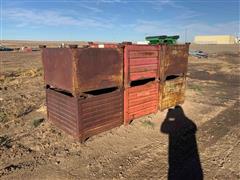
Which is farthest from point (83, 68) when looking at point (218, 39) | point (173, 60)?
point (218, 39)

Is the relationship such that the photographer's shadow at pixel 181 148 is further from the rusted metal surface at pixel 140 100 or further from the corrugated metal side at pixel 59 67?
the corrugated metal side at pixel 59 67

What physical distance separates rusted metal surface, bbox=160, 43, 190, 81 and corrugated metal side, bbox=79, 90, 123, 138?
205cm

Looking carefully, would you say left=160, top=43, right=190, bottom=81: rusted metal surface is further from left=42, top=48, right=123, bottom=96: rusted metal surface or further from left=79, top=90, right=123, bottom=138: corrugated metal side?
left=79, top=90, right=123, bottom=138: corrugated metal side

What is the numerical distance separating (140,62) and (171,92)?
6.83 ft

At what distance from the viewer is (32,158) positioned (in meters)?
4.93

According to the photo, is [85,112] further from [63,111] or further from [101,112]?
[63,111]

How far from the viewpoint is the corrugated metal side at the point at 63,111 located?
552 centimetres

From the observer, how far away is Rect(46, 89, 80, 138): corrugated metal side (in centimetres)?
552

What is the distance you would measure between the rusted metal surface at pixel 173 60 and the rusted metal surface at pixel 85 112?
2049mm

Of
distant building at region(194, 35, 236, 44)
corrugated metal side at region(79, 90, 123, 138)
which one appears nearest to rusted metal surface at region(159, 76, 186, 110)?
corrugated metal side at region(79, 90, 123, 138)

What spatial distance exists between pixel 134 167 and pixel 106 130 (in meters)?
1.71

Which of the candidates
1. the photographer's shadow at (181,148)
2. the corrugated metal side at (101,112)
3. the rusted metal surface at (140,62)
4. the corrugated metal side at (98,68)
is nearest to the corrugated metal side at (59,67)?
the corrugated metal side at (98,68)

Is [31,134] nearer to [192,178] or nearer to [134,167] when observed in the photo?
[134,167]

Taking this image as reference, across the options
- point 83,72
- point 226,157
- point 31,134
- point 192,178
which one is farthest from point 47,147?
point 226,157
